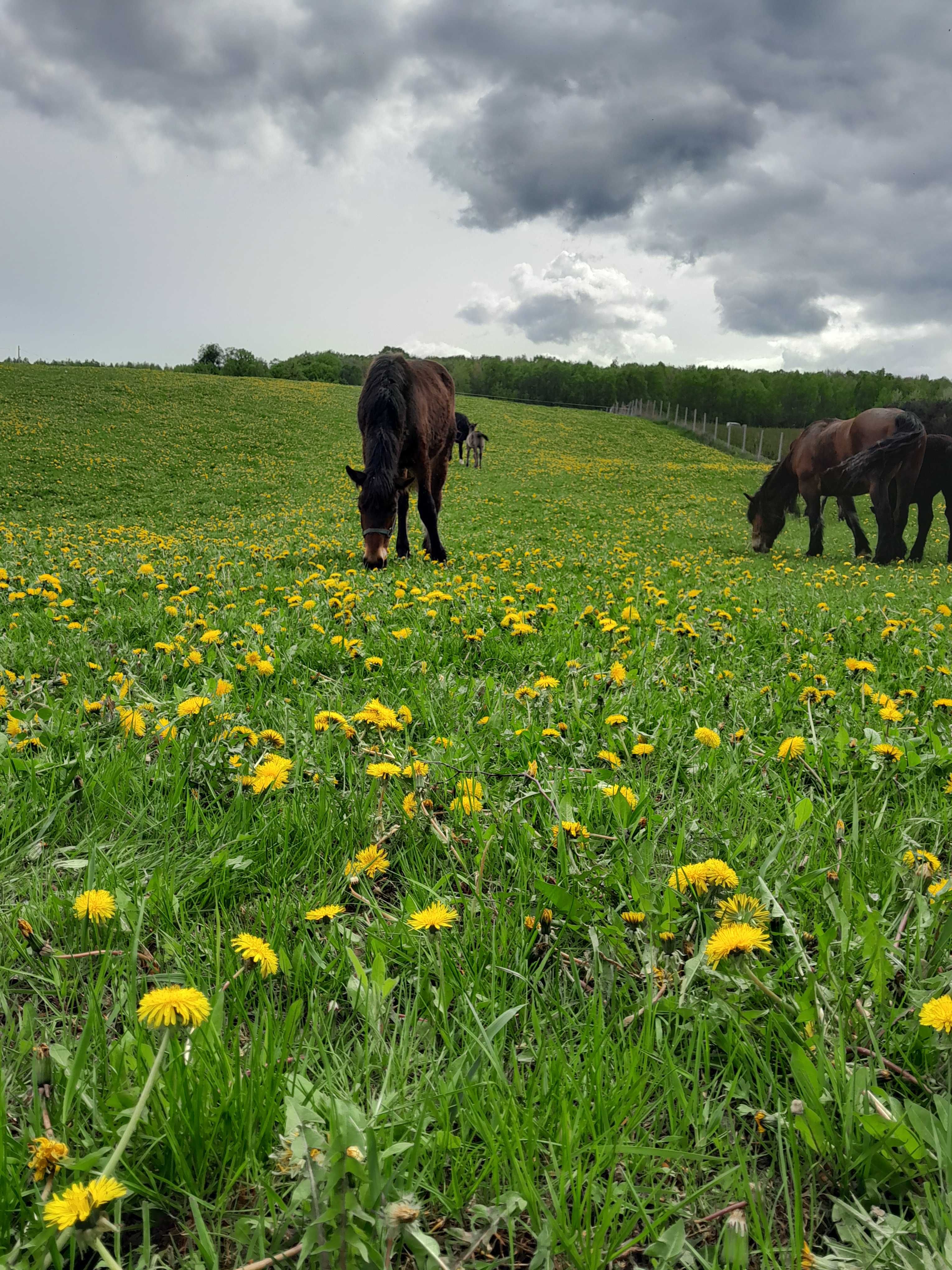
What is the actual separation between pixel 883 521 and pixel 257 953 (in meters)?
14.4

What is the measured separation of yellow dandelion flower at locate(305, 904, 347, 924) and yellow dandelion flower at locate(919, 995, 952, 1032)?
46.3 inches

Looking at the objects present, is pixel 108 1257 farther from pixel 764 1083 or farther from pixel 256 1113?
pixel 764 1083

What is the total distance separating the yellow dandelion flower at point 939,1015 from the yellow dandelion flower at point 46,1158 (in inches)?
53.7

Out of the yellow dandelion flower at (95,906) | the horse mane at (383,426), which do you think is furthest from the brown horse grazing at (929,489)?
the yellow dandelion flower at (95,906)

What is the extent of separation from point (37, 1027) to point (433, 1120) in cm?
84

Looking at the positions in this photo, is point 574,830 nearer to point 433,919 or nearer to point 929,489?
point 433,919

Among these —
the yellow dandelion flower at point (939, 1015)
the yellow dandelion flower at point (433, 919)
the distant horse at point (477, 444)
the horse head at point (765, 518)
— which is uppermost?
the distant horse at point (477, 444)

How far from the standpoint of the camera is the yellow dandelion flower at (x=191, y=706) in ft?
7.90

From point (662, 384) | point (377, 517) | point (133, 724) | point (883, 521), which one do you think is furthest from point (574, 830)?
point (662, 384)

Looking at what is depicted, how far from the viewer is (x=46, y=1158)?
0.90 metres

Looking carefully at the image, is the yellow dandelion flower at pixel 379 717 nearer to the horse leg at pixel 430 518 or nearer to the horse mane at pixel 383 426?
the horse mane at pixel 383 426

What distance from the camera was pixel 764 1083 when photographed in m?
1.26

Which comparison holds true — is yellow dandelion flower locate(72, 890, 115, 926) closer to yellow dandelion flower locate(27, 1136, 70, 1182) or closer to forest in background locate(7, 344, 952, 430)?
yellow dandelion flower locate(27, 1136, 70, 1182)

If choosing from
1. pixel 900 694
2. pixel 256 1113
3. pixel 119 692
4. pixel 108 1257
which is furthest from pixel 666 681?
pixel 108 1257
